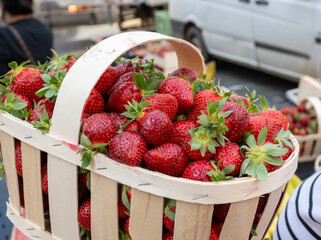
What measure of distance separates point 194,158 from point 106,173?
0.21m

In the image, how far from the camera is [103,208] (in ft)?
2.71

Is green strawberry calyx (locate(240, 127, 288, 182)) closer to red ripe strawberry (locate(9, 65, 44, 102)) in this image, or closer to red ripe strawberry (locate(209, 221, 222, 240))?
red ripe strawberry (locate(209, 221, 222, 240))

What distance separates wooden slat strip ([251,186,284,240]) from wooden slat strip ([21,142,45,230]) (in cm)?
58

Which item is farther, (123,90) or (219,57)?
(219,57)

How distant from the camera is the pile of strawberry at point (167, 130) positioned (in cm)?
79

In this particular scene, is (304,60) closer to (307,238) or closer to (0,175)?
(307,238)

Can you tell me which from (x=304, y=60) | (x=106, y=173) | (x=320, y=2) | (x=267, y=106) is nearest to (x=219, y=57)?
(x=304, y=60)

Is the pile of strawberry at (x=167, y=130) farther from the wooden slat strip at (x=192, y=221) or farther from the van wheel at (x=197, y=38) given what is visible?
the van wheel at (x=197, y=38)

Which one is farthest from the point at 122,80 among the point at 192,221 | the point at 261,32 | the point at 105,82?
the point at 261,32

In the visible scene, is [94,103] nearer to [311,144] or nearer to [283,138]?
[283,138]

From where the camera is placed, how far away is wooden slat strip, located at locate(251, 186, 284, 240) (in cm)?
84

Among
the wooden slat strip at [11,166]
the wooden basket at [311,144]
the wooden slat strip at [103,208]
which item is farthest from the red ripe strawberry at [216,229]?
the wooden basket at [311,144]

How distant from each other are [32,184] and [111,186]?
0.93ft

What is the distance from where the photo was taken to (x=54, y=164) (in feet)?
2.81
